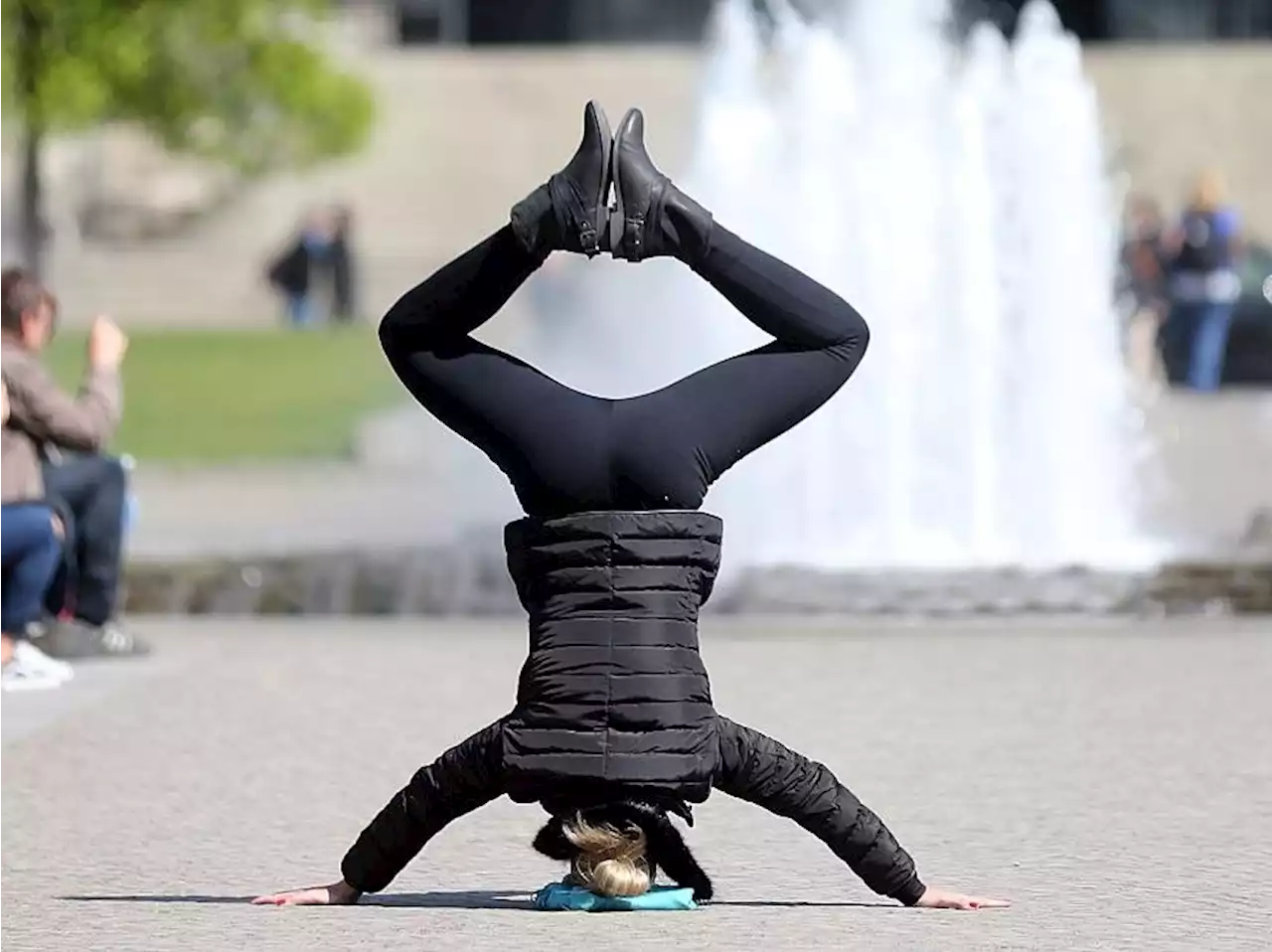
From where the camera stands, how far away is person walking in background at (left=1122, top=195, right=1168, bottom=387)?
1106 inches

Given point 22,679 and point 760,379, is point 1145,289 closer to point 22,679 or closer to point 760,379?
point 22,679

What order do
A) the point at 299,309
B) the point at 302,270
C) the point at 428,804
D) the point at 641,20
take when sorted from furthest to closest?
the point at 641,20
the point at 302,270
the point at 299,309
the point at 428,804

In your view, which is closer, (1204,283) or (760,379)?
(760,379)

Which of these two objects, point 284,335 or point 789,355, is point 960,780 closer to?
point 789,355

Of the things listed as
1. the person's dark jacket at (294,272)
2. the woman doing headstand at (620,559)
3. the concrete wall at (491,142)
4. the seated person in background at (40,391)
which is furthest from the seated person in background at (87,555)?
the concrete wall at (491,142)

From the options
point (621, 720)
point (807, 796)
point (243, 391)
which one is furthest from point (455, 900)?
point (243, 391)

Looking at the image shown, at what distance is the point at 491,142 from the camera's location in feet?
135

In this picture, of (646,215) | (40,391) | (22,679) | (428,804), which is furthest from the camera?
(22,679)

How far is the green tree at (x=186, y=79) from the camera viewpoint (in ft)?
93.2

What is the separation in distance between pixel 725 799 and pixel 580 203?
9.27 ft

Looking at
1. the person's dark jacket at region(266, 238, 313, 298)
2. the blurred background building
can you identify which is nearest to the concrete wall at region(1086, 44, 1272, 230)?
the blurred background building

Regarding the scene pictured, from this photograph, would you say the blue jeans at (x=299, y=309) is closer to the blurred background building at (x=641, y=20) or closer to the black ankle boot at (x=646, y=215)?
the blurred background building at (x=641, y=20)

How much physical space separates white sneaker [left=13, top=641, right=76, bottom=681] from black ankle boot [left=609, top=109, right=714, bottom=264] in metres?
5.20

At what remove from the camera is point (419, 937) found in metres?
6.69
